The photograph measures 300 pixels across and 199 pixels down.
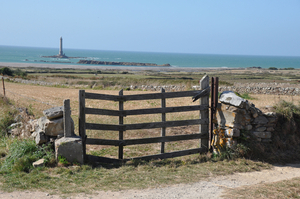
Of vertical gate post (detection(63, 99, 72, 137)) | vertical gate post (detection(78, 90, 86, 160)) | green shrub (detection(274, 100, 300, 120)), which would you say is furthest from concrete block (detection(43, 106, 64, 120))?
green shrub (detection(274, 100, 300, 120))

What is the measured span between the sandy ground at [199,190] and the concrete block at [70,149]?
5.16ft

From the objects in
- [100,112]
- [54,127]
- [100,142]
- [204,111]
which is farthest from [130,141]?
[204,111]

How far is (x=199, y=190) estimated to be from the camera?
6086 millimetres

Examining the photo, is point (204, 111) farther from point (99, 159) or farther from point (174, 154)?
point (99, 159)

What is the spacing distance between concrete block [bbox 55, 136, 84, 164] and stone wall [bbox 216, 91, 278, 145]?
3.98 m

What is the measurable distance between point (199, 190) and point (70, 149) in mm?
3349

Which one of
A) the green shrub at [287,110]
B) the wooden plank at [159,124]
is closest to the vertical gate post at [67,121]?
the wooden plank at [159,124]

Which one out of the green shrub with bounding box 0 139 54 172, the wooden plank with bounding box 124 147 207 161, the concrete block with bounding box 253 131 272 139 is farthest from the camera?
the concrete block with bounding box 253 131 272 139

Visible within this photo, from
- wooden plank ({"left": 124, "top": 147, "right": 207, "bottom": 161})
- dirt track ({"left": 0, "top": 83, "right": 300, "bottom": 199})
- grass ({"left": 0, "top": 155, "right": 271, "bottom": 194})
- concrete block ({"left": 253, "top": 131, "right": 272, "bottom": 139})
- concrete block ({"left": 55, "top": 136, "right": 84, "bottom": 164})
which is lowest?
dirt track ({"left": 0, "top": 83, "right": 300, "bottom": 199})

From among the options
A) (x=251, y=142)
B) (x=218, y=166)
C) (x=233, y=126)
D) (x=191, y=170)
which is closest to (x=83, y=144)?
(x=191, y=170)

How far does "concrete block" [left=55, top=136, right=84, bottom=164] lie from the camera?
7277 millimetres

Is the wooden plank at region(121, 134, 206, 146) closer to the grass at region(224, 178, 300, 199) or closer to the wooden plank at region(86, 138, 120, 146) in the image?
the wooden plank at region(86, 138, 120, 146)

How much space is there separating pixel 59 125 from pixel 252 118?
5349 millimetres

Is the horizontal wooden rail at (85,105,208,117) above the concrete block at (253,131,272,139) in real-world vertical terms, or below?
above
